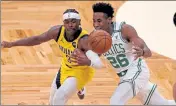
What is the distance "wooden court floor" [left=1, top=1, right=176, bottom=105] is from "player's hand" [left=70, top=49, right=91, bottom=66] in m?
1.55

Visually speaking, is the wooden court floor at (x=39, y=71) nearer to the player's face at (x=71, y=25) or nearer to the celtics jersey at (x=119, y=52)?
the celtics jersey at (x=119, y=52)

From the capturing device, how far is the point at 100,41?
20.0 feet

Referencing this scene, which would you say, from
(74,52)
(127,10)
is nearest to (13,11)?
(127,10)

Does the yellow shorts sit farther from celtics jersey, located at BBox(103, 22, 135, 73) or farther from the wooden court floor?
the wooden court floor

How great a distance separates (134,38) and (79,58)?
616 millimetres

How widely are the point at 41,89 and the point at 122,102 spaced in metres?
2.29

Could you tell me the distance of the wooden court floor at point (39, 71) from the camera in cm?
793

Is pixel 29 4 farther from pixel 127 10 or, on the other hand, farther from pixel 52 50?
pixel 52 50

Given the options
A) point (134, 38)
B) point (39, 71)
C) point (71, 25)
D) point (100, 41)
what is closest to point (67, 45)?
point (71, 25)

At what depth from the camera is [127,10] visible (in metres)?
12.0

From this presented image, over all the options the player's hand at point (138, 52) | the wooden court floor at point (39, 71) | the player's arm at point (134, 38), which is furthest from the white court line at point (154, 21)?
the player's hand at point (138, 52)

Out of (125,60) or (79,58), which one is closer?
(79,58)

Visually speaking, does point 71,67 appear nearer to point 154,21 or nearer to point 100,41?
point 100,41

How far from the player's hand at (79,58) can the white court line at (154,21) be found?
343cm
